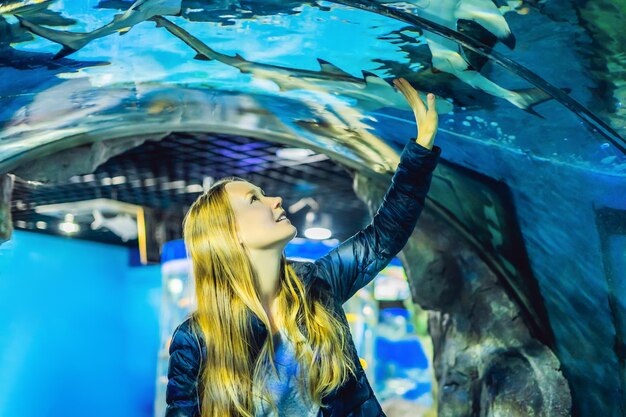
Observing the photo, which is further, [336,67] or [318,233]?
[318,233]

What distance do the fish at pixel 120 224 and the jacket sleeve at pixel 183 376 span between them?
3.90 metres

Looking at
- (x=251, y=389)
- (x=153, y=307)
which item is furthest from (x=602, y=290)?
(x=153, y=307)

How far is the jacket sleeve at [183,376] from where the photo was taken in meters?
1.86

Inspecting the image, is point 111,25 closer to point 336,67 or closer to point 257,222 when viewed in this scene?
point 336,67

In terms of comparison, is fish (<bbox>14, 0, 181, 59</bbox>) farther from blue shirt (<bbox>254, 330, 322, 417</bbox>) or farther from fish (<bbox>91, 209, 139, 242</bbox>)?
fish (<bbox>91, 209, 139, 242</bbox>)

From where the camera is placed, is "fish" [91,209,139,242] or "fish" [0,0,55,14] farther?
"fish" [91,209,139,242]

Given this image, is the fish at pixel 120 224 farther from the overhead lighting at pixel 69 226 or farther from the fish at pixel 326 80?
the fish at pixel 326 80

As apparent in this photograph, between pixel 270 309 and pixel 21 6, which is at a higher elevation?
pixel 21 6

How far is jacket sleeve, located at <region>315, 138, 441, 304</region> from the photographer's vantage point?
2.11 m

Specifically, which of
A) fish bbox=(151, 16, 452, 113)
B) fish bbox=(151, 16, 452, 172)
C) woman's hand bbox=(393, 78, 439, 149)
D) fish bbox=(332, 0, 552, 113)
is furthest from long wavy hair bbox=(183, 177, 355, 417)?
fish bbox=(151, 16, 452, 113)

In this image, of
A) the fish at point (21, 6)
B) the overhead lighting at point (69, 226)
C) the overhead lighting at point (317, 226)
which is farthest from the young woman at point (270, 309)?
the overhead lighting at point (69, 226)

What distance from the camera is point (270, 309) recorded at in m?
2.07

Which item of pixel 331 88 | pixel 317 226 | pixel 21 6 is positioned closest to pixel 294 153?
pixel 317 226

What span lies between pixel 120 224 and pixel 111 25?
2.91 m
